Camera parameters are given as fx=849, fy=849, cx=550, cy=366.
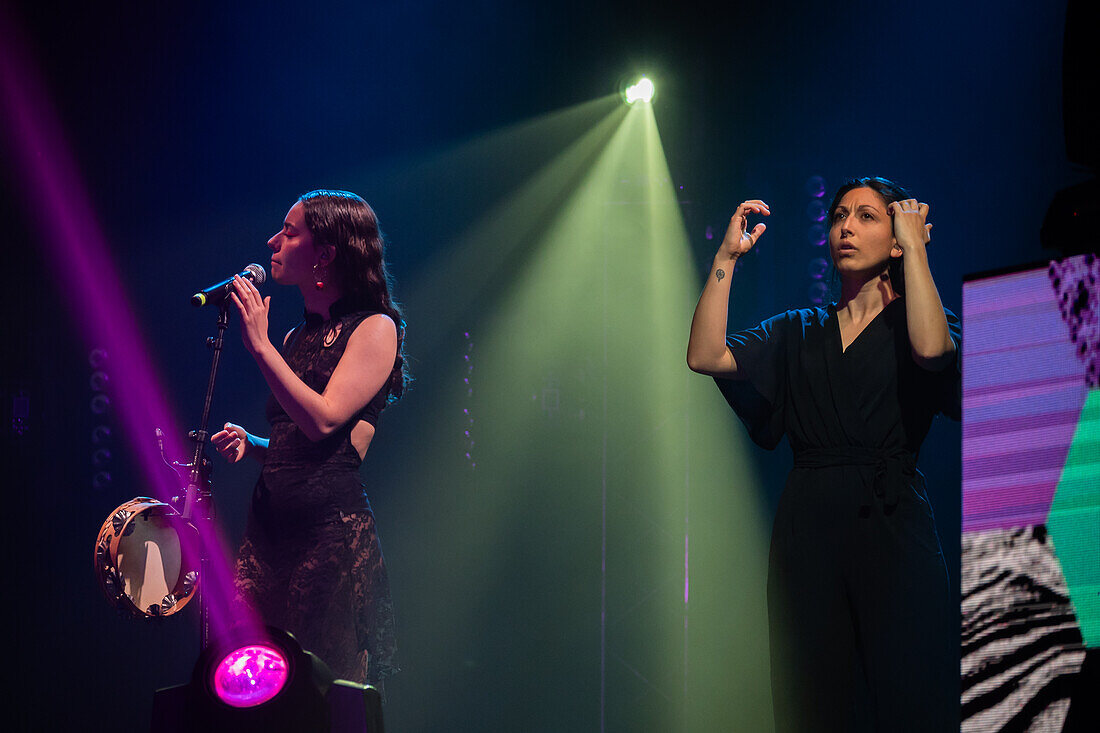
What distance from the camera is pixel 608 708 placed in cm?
351

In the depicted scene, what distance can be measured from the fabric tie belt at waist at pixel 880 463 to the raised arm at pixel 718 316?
292mm

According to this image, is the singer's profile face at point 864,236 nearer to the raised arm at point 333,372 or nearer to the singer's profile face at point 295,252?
the raised arm at point 333,372

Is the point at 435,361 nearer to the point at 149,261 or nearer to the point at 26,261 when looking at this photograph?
the point at 149,261

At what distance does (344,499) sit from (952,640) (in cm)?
132

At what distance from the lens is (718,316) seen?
6.30 ft

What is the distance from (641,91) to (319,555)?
2561mm

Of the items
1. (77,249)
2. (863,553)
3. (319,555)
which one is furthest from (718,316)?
(77,249)

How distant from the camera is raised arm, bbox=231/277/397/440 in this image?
1906mm

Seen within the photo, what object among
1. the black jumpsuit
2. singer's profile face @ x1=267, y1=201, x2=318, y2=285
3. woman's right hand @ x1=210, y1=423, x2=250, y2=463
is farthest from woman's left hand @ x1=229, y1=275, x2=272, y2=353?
the black jumpsuit

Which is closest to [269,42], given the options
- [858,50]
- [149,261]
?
[149,261]

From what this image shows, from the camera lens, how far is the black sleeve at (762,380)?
1945 mm

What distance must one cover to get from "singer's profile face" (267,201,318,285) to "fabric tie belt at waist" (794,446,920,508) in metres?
1.31

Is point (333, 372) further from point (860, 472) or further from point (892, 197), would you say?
point (892, 197)

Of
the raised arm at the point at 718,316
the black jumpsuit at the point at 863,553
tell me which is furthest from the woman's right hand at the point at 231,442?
the black jumpsuit at the point at 863,553
